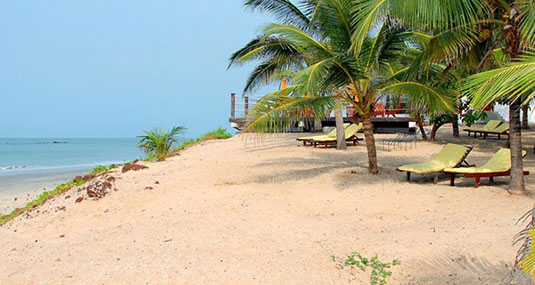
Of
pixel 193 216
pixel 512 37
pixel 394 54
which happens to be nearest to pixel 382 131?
pixel 394 54

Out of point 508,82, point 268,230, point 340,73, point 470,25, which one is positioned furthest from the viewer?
point 340,73

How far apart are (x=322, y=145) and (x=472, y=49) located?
7.58 metres

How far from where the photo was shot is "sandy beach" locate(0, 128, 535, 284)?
4.38 m

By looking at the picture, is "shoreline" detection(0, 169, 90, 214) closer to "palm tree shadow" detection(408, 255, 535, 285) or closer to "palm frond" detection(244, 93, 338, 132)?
"palm frond" detection(244, 93, 338, 132)

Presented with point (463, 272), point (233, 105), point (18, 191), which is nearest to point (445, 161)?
point (463, 272)

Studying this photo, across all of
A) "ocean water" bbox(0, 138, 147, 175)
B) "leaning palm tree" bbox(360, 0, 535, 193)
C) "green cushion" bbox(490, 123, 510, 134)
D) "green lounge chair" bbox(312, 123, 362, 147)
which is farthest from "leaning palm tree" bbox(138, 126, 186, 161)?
"green cushion" bbox(490, 123, 510, 134)

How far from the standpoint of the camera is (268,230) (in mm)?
5730

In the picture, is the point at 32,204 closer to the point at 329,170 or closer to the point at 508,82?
the point at 329,170

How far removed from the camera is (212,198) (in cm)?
762

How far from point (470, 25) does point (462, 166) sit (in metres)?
2.87

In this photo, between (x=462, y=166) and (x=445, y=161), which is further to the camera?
(x=445, y=161)

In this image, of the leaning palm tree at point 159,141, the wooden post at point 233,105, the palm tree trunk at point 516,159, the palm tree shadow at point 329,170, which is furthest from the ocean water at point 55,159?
the palm tree trunk at point 516,159

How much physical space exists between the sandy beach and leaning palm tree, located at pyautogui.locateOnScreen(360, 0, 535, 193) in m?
1.37

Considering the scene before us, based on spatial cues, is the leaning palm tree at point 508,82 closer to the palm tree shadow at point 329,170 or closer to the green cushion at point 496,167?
the green cushion at point 496,167
